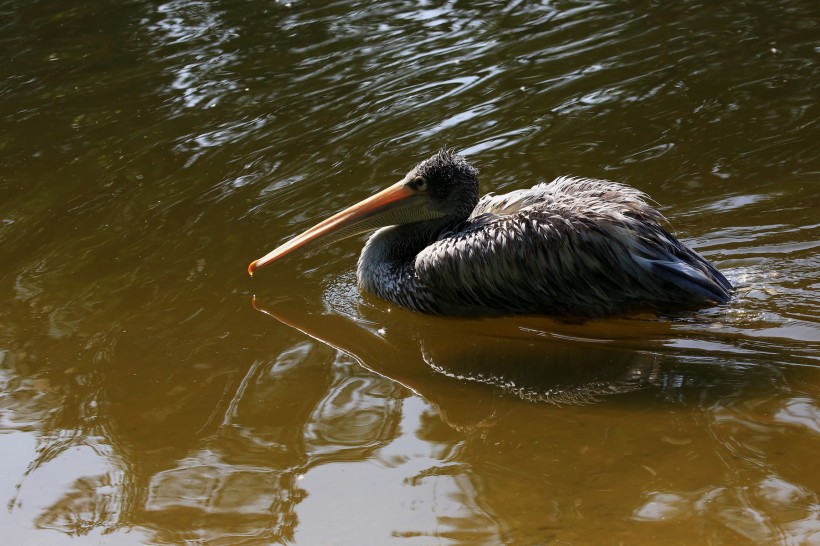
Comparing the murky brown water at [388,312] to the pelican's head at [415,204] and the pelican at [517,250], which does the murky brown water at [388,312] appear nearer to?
the pelican at [517,250]

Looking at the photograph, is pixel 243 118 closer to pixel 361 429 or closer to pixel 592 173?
pixel 592 173

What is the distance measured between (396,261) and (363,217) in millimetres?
292

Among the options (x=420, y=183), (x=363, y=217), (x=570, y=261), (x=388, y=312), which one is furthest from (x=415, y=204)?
(x=570, y=261)

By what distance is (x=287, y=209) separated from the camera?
5.76m

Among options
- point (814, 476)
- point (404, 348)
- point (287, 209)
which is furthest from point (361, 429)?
point (287, 209)

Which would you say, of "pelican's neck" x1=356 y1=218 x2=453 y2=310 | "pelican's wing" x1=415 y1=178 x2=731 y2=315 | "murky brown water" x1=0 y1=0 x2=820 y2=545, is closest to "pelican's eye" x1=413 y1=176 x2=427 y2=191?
"pelican's neck" x1=356 y1=218 x2=453 y2=310

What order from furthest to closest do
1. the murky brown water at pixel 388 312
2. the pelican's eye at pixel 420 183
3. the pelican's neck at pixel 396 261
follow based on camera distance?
1. the pelican's eye at pixel 420 183
2. the pelican's neck at pixel 396 261
3. the murky brown water at pixel 388 312

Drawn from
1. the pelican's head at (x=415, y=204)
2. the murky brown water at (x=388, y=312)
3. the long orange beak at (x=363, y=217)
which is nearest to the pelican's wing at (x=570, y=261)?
the murky brown water at (x=388, y=312)

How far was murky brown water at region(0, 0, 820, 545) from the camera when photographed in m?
3.19

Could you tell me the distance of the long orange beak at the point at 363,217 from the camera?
497 centimetres

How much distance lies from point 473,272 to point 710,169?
71.1 inches

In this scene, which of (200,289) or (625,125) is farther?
(625,125)

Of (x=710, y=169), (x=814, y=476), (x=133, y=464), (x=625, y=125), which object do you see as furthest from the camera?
(x=625, y=125)

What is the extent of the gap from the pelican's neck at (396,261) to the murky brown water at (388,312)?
0.11 metres
